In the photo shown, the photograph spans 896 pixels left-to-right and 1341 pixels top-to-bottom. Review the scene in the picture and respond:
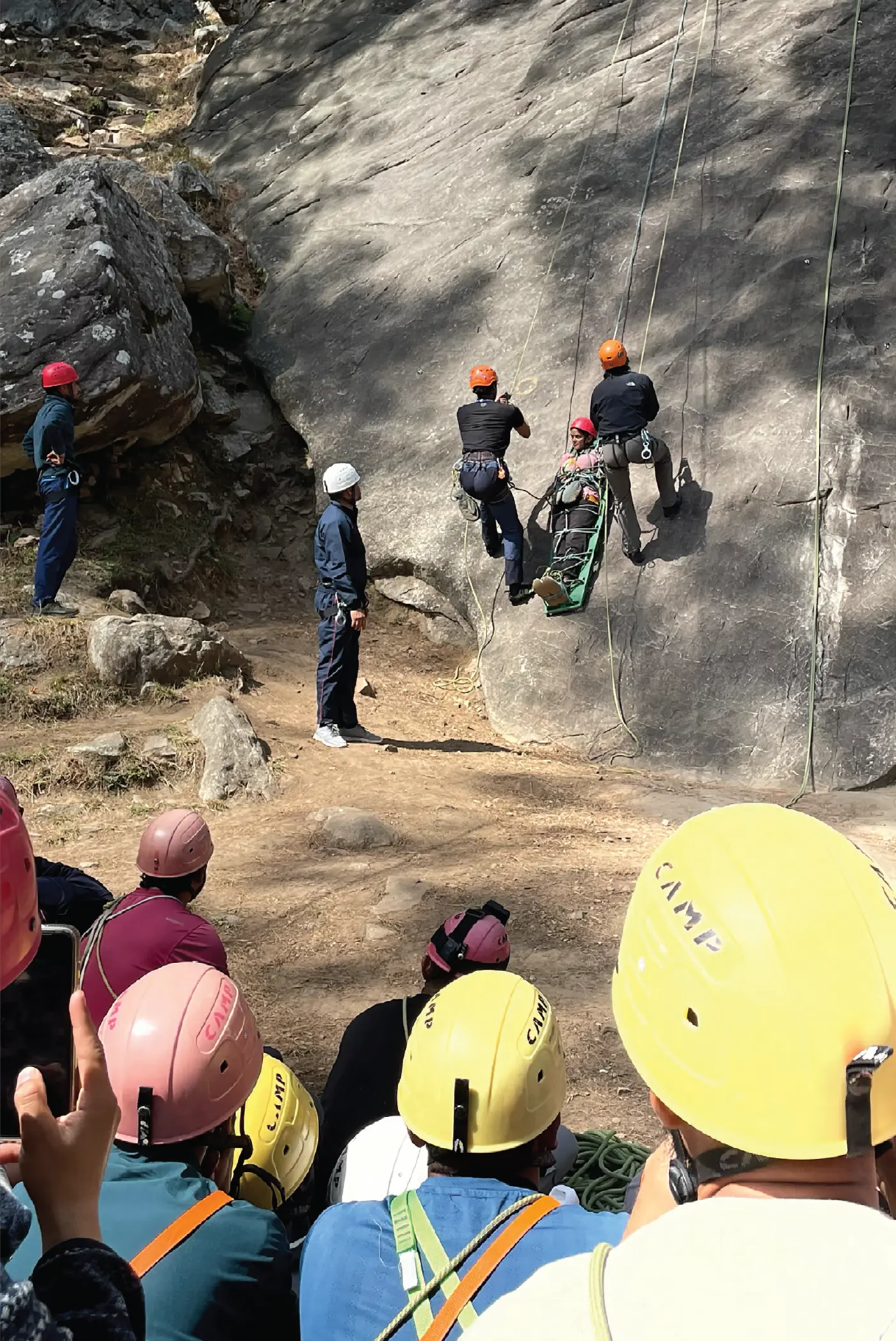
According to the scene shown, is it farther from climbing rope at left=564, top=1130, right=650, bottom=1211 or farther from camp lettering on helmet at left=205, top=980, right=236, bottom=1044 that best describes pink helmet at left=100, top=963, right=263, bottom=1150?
climbing rope at left=564, top=1130, right=650, bottom=1211

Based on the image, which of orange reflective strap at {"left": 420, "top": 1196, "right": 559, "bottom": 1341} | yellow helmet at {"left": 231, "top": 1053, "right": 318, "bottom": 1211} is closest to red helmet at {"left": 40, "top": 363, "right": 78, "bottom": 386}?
yellow helmet at {"left": 231, "top": 1053, "right": 318, "bottom": 1211}

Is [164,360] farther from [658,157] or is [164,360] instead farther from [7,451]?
[658,157]

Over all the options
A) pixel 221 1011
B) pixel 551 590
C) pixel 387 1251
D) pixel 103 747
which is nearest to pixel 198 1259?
pixel 387 1251

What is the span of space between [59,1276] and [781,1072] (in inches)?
29.3

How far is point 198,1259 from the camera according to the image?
1.68 meters

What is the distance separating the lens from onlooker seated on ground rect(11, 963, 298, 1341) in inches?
→ 65.2

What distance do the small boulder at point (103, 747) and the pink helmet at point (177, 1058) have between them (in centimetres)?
493

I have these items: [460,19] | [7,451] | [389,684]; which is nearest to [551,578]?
[389,684]

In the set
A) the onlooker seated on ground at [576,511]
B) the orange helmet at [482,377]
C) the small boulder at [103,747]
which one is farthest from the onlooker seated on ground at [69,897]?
the orange helmet at [482,377]

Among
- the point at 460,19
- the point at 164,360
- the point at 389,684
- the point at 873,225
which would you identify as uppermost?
the point at 460,19

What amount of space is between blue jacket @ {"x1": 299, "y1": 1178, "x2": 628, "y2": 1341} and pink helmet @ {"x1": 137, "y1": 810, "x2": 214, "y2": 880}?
1853mm

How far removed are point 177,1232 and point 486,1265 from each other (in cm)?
52

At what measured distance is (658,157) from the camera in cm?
1116

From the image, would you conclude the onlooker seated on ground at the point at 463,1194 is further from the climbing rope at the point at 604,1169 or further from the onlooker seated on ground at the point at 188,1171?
the climbing rope at the point at 604,1169
